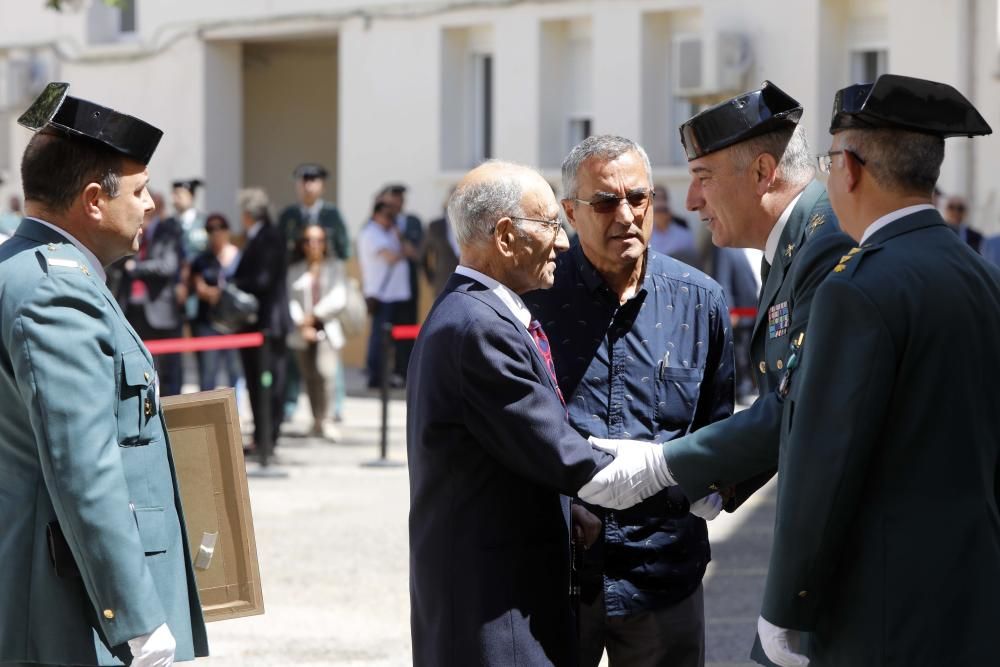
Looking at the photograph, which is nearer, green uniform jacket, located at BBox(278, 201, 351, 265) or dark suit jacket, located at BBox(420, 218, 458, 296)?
green uniform jacket, located at BBox(278, 201, 351, 265)

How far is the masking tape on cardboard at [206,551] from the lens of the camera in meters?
3.90

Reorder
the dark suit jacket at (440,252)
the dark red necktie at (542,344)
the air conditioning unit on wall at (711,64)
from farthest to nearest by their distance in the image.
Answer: the air conditioning unit on wall at (711,64) → the dark suit jacket at (440,252) → the dark red necktie at (542,344)

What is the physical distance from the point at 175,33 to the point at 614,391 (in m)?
17.6

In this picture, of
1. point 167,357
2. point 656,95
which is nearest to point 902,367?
point 167,357

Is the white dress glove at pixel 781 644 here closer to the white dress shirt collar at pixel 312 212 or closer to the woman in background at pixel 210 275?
the woman in background at pixel 210 275

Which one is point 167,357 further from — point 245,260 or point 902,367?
point 902,367

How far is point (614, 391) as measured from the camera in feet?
13.8

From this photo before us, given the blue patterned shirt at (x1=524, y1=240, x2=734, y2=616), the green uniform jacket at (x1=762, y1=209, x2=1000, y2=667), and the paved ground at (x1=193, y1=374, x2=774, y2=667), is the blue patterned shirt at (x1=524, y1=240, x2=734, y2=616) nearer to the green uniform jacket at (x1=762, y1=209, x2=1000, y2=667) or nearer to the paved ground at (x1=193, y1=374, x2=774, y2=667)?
the green uniform jacket at (x1=762, y1=209, x2=1000, y2=667)

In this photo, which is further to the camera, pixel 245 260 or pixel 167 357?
pixel 167 357

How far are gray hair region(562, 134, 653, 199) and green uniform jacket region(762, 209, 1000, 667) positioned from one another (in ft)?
4.13

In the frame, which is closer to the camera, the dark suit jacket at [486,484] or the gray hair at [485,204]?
the dark suit jacket at [486,484]

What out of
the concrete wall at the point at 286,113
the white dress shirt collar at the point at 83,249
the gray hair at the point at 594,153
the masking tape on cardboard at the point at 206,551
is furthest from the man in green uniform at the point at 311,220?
the concrete wall at the point at 286,113

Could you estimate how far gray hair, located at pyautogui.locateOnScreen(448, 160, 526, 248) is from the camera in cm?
380

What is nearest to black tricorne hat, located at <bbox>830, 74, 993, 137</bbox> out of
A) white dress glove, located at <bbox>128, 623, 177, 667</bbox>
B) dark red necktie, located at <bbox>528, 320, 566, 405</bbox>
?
dark red necktie, located at <bbox>528, 320, 566, 405</bbox>
